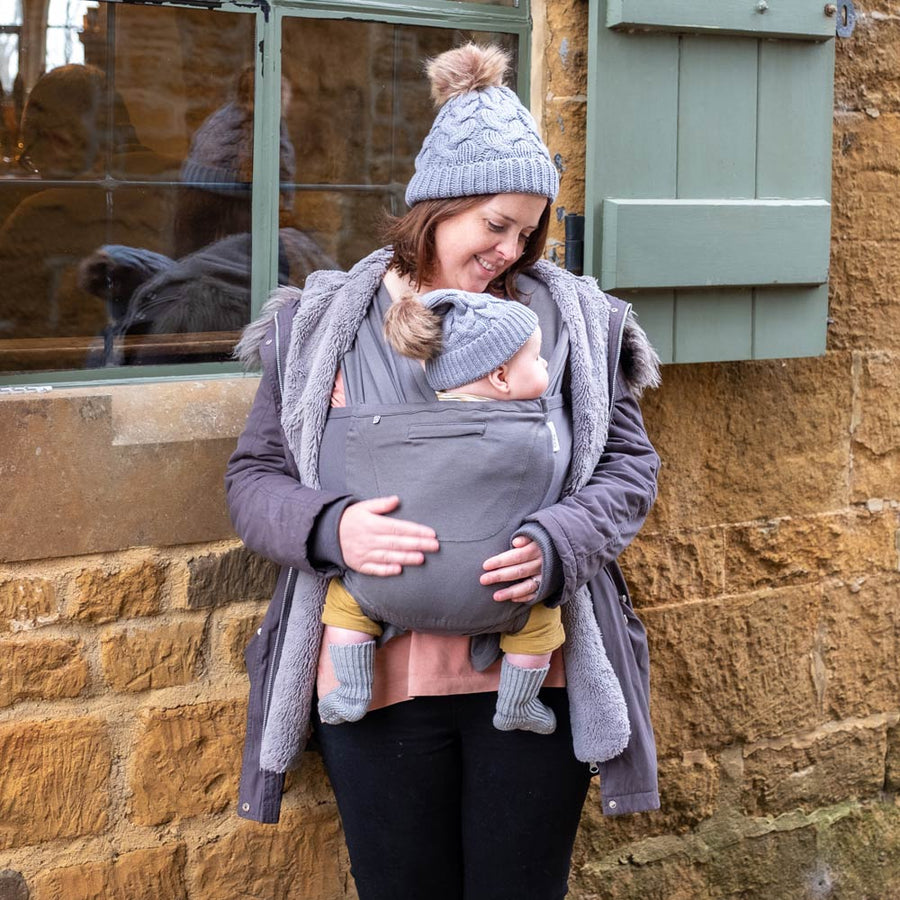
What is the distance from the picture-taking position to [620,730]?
93.0 inches

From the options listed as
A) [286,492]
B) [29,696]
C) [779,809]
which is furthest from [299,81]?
[779,809]

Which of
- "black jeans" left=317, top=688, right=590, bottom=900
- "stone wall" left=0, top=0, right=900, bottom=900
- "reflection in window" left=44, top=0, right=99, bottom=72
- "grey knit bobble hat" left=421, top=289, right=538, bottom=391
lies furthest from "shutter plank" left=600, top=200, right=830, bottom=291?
"reflection in window" left=44, top=0, right=99, bottom=72

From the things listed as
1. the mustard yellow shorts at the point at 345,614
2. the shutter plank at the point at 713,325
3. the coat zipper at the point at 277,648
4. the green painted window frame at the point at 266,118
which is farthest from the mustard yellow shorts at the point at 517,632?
the shutter plank at the point at 713,325

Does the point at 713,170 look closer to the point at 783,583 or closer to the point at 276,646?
the point at 783,583

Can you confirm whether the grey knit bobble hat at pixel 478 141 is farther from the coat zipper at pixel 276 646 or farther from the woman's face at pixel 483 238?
the coat zipper at pixel 276 646

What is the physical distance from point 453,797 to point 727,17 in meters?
1.76

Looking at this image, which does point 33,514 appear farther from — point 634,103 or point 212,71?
point 634,103

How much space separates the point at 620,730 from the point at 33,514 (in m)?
1.21

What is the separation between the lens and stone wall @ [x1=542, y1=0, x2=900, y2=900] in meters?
3.30

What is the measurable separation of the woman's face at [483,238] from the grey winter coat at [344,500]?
15 centimetres

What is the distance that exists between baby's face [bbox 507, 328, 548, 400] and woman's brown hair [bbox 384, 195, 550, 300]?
11.4 inches

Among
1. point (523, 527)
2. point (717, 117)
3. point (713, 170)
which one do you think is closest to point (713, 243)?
point (713, 170)

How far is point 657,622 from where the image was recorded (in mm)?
3285

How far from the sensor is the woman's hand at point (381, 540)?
2.10 metres
